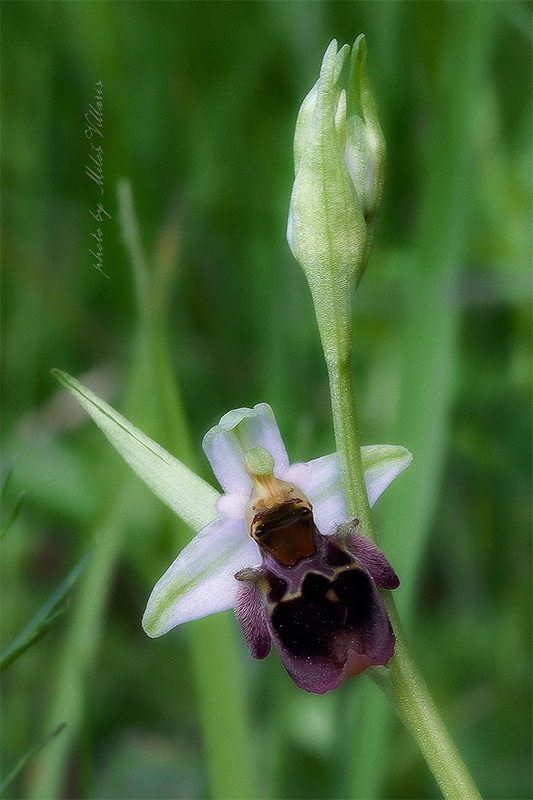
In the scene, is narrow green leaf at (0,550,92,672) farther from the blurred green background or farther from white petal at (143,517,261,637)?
the blurred green background

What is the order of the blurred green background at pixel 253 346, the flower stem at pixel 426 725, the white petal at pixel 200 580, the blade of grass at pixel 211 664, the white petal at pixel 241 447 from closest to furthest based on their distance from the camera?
the flower stem at pixel 426 725
the white petal at pixel 200 580
the white petal at pixel 241 447
the blade of grass at pixel 211 664
the blurred green background at pixel 253 346

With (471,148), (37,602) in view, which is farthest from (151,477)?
(37,602)

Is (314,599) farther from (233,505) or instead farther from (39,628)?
(39,628)

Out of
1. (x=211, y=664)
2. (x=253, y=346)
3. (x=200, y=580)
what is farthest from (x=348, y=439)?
(x=253, y=346)

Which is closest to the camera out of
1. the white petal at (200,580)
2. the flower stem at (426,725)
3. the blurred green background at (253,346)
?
the flower stem at (426,725)

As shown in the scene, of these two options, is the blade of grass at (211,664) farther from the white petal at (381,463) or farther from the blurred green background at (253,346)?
the white petal at (381,463)

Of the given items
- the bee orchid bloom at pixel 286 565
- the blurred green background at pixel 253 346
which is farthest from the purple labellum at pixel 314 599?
the blurred green background at pixel 253 346
